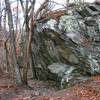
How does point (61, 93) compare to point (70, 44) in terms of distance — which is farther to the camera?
point (70, 44)

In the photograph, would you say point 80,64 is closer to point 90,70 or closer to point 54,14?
point 90,70

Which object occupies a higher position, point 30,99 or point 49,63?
point 49,63

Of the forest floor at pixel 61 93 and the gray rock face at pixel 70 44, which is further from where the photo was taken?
the gray rock face at pixel 70 44

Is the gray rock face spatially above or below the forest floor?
above

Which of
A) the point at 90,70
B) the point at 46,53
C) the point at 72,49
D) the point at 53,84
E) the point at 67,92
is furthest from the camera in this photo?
the point at 46,53

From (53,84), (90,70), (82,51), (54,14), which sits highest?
(54,14)

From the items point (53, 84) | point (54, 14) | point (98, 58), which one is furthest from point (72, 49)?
point (54, 14)

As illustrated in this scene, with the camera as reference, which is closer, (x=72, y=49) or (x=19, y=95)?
(x=19, y=95)

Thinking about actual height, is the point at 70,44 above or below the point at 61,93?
above

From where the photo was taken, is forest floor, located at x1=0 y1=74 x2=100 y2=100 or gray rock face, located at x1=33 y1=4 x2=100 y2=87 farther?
gray rock face, located at x1=33 y1=4 x2=100 y2=87

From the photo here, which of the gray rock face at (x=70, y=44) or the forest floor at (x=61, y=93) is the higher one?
the gray rock face at (x=70, y=44)

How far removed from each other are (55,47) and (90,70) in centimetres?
275

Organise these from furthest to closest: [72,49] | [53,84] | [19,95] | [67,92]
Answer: [53,84], [72,49], [19,95], [67,92]

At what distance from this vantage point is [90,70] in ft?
37.3
